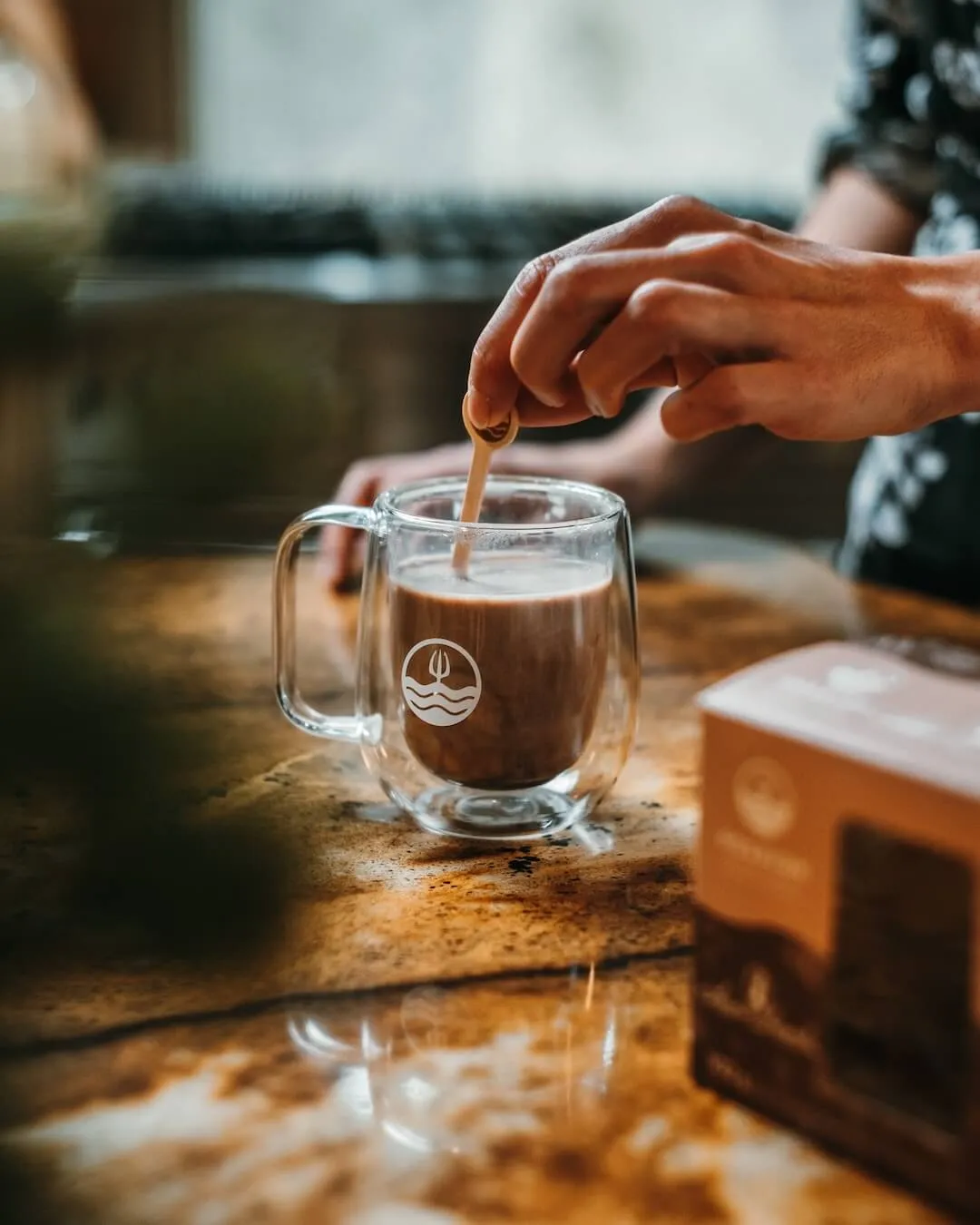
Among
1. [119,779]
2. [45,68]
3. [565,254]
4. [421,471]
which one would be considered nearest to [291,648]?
[565,254]

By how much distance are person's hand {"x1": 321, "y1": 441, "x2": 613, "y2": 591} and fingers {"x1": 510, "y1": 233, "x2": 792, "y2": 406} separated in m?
0.43

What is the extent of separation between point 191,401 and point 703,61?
355cm

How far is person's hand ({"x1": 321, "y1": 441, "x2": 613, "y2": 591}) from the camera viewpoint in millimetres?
1128

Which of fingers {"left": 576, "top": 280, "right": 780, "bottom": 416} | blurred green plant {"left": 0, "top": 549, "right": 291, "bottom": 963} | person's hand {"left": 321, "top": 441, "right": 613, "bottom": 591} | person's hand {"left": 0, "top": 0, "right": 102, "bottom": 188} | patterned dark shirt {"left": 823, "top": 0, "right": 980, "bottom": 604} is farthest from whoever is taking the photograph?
person's hand {"left": 0, "top": 0, "right": 102, "bottom": 188}

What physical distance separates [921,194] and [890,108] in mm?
109

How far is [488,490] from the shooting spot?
→ 0.80m

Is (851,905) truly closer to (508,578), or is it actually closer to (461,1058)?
(461,1058)

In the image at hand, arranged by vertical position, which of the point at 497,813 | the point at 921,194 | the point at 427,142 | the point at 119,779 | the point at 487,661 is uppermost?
the point at 427,142

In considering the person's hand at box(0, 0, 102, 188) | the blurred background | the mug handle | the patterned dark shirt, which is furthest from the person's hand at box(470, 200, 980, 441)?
the person's hand at box(0, 0, 102, 188)

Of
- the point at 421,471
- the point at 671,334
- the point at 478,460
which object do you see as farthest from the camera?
the point at 421,471

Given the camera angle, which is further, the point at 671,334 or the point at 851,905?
the point at 671,334

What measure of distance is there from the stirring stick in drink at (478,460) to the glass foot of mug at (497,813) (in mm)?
143

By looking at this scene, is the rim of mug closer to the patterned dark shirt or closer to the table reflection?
the table reflection

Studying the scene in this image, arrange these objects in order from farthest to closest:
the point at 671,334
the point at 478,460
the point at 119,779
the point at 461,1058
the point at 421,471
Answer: the point at 421,471, the point at 478,460, the point at 671,334, the point at 461,1058, the point at 119,779
